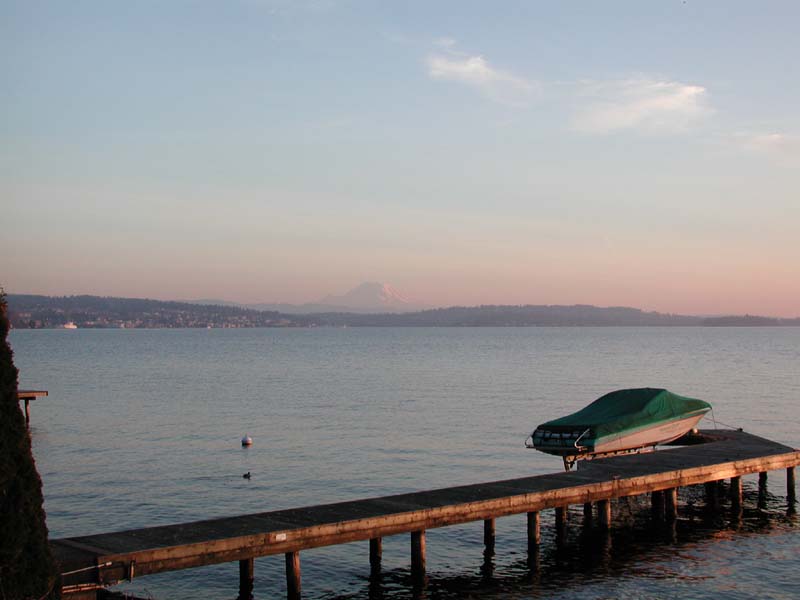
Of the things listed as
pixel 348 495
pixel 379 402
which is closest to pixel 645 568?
pixel 348 495

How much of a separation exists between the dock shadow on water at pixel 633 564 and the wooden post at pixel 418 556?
0.72 feet

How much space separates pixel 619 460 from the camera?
29500 mm

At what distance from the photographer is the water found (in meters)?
22.0

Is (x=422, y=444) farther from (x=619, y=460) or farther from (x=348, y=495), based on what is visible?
(x=619, y=460)

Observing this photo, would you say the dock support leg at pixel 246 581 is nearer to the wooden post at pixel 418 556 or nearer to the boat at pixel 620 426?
the wooden post at pixel 418 556

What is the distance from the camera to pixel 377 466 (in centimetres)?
3734

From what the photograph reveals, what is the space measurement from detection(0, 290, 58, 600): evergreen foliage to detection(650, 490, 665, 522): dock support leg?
766 inches

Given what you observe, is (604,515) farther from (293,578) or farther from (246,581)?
(246,581)

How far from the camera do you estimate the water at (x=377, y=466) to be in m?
22.0

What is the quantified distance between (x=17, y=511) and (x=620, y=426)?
24166 millimetres

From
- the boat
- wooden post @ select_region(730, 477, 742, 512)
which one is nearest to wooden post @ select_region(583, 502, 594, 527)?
the boat

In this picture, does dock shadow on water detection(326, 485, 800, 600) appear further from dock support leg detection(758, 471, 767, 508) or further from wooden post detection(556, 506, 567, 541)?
dock support leg detection(758, 471, 767, 508)

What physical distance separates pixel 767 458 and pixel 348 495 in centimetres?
1396

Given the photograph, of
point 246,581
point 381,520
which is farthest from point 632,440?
point 246,581
